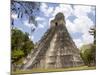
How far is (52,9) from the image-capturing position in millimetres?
2105

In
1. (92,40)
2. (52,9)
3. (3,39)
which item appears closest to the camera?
(3,39)

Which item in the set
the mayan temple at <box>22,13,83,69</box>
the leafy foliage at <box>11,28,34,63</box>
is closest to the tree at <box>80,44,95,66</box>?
the mayan temple at <box>22,13,83,69</box>

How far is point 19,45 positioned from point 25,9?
0.35m

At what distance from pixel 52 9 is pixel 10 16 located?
435mm

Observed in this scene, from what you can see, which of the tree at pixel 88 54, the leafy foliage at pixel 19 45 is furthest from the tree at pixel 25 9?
the tree at pixel 88 54

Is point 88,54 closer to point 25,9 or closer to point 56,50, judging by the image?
point 56,50

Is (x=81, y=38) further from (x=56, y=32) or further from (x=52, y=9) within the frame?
(x=52, y=9)

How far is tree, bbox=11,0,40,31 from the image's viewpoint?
6.44 ft

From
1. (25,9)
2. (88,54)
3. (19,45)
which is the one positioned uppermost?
(25,9)

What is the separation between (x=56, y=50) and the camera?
2109mm

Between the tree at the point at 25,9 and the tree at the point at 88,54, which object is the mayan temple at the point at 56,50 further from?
the tree at the point at 25,9

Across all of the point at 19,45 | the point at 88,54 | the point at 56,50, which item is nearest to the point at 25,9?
the point at 19,45

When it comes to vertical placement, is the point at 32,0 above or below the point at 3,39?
above
